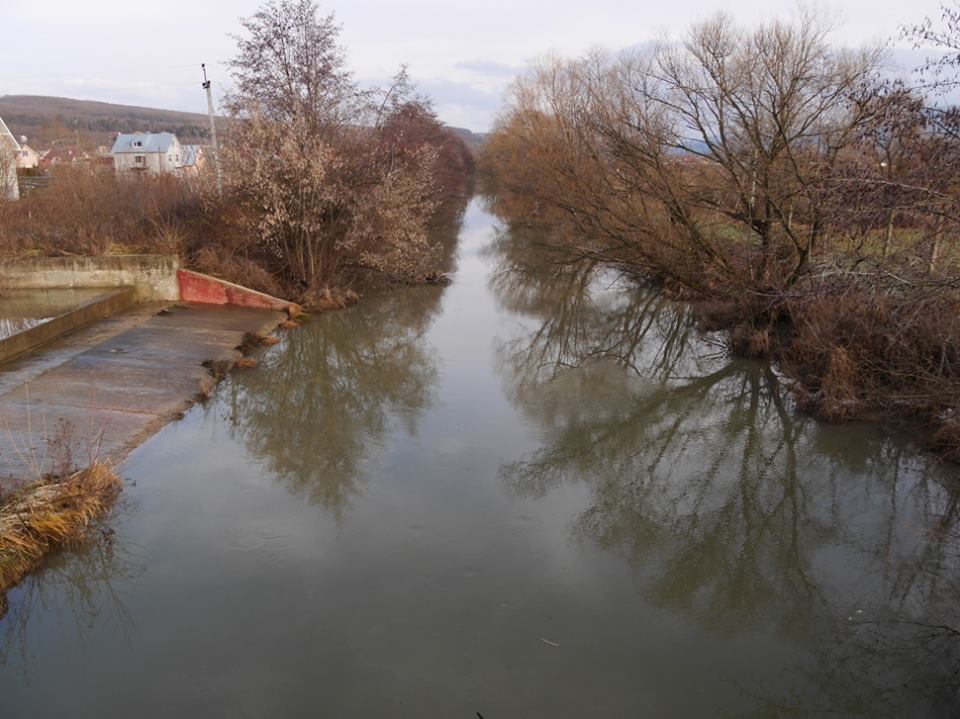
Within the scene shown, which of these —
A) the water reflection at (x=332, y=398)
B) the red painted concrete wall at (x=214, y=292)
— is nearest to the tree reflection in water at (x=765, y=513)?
the water reflection at (x=332, y=398)

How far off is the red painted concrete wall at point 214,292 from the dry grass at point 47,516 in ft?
28.8

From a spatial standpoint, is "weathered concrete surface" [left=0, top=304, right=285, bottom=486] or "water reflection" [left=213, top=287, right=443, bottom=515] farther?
"water reflection" [left=213, top=287, right=443, bottom=515]

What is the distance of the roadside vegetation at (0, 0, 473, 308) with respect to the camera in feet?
50.9

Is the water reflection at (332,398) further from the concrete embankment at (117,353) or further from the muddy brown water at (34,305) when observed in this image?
the muddy brown water at (34,305)

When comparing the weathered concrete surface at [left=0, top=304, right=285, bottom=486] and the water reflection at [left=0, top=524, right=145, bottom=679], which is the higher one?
the weathered concrete surface at [left=0, top=304, right=285, bottom=486]

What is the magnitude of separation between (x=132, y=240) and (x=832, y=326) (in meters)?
14.2

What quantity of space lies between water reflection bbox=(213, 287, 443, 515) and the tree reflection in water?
1.71 m

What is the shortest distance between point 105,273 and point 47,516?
9868 mm

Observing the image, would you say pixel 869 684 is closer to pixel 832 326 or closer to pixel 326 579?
pixel 326 579

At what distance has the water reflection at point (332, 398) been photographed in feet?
27.0

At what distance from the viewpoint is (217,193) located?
55.6 ft

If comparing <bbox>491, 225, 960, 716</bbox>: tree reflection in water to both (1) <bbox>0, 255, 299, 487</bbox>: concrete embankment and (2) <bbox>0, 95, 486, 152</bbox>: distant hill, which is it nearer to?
(1) <bbox>0, 255, 299, 487</bbox>: concrete embankment

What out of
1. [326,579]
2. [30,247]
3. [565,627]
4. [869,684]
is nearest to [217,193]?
[30,247]

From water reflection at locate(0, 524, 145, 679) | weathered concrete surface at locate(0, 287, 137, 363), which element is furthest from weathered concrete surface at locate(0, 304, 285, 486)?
water reflection at locate(0, 524, 145, 679)
